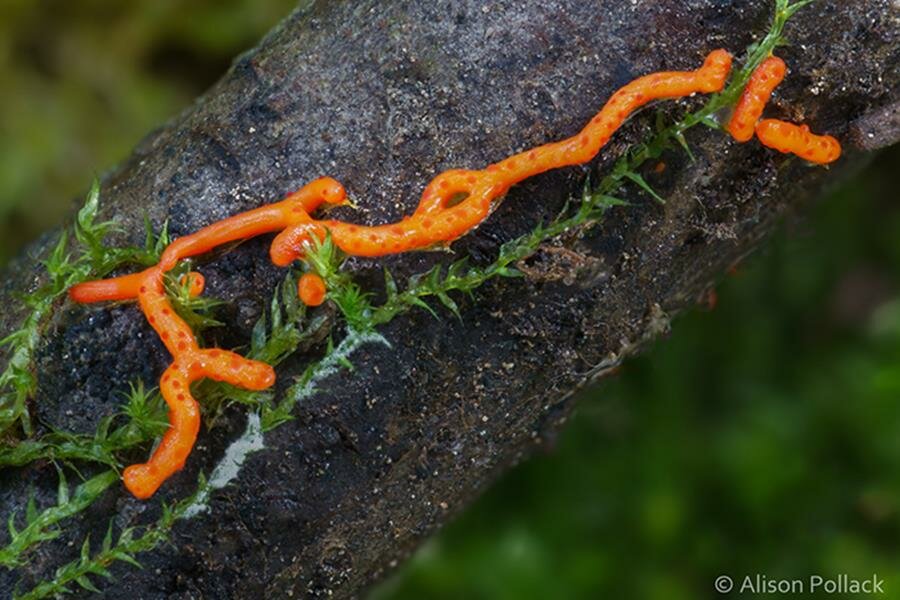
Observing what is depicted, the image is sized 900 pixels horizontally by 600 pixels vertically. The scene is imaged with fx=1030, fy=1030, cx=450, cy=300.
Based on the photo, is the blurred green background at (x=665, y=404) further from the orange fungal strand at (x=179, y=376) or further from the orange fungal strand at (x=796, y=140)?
the orange fungal strand at (x=179, y=376)

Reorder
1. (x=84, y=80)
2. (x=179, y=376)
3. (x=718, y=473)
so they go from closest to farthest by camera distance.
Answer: (x=179, y=376) → (x=718, y=473) → (x=84, y=80)

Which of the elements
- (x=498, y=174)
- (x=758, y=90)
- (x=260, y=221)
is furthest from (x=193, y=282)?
(x=758, y=90)

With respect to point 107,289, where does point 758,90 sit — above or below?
below

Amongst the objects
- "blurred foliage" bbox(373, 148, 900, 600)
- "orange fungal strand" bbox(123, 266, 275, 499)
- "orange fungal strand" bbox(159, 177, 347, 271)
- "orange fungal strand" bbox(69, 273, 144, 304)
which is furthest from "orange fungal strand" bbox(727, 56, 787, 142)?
"blurred foliage" bbox(373, 148, 900, 600)

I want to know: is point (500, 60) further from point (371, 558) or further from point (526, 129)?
point (371, 558)

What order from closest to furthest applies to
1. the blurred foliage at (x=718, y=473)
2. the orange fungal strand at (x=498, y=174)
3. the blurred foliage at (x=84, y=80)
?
the orange fungal strand at (x=498, y=174) → the blurred foliage at (x=718, y=473) → the blurred foliage at (x=84, y=80)

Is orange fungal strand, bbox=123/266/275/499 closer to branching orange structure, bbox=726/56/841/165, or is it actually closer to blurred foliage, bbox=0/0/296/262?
branching orange structure, bbox=726/56/841/165

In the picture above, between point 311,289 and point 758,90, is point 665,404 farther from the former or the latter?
point 311,289

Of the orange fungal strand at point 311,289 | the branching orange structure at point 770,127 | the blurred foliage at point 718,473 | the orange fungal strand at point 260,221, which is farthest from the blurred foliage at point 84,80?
the branching orange structure at point 770,127
